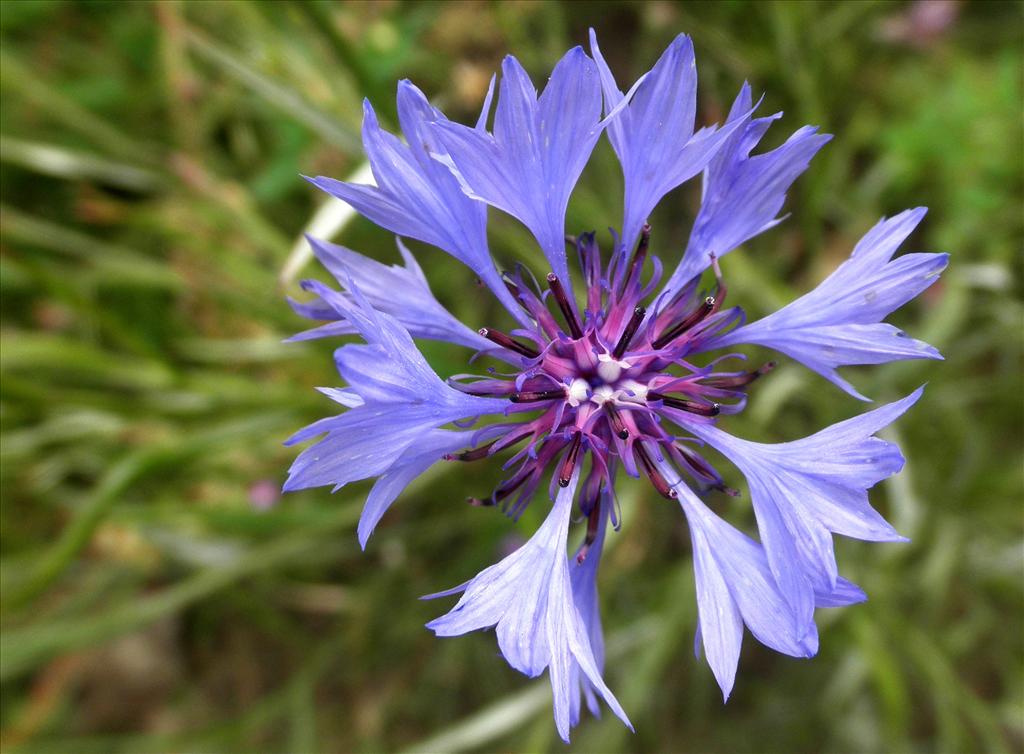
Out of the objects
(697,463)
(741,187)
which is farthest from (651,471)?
(741,187)

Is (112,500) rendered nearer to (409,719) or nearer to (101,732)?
(409,719)

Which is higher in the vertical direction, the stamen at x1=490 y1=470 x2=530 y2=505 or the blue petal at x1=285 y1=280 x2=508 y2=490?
the blue petal at x1=285 y1=280 x2=508 y2=490

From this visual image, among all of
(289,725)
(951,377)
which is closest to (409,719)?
(289,725)

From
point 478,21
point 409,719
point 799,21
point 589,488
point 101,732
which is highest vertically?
point 478,21

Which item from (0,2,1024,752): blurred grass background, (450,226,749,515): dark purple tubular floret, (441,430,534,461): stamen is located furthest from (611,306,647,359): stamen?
(0,2,1024,752): blurred grass background

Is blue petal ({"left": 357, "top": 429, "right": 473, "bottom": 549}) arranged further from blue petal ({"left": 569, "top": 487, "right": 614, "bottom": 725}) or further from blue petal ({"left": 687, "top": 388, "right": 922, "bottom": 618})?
blue petal ({"left": 687, "top": 388, "right": 922, "bottom": 618})
